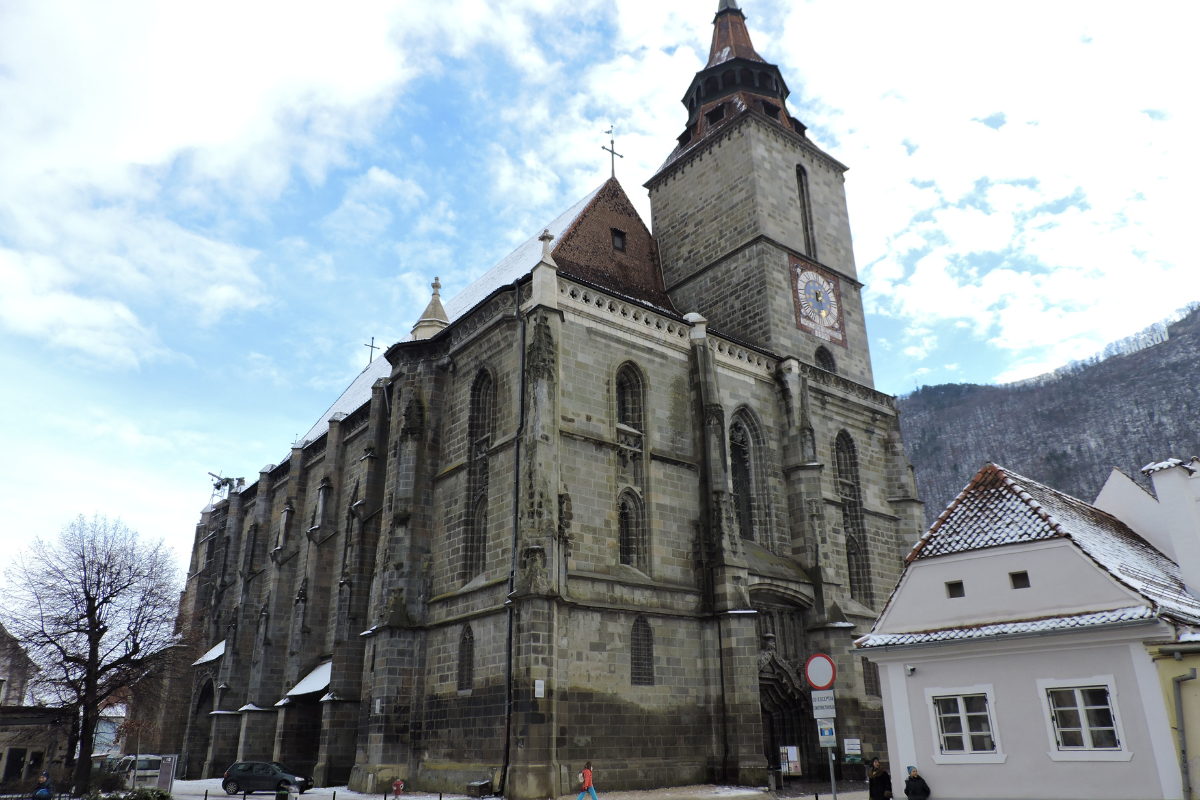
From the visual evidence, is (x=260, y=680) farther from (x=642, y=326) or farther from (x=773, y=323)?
(x=773, y=323)

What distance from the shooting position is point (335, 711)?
23766 millimetres

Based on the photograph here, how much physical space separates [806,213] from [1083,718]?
22623 mm

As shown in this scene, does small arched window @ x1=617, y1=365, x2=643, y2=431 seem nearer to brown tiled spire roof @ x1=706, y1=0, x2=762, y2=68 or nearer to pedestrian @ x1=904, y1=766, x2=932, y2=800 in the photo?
pedestrian @ x1=904, y1=766, x2=932, y2=800

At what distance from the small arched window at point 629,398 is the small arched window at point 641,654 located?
17.7 ft

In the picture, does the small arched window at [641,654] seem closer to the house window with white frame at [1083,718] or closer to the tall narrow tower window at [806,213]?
the house window with white frame at [1083,718]

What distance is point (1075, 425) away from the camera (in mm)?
156375

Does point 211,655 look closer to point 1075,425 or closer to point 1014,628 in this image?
point 1014,628

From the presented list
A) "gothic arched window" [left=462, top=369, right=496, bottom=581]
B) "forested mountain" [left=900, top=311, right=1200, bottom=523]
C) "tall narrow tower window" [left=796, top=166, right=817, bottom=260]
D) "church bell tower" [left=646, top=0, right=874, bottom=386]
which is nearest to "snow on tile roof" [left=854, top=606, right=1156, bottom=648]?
"gothic arched window" [left=462, top=369, right=496, bottom=581]

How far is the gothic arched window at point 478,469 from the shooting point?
2233 centimetres

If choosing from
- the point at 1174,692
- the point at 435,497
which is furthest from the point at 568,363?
the point at 1174,692

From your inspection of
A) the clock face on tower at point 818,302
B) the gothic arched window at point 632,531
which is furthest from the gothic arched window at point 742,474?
the clock face on tower at point 818,302

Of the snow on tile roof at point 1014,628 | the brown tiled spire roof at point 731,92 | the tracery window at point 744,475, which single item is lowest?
A: the snow on tile roof at point 1014,628

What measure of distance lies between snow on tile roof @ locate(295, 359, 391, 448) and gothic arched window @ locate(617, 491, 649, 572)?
64.3ft

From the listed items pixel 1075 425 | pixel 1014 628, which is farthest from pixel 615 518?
pixel 1075 425
